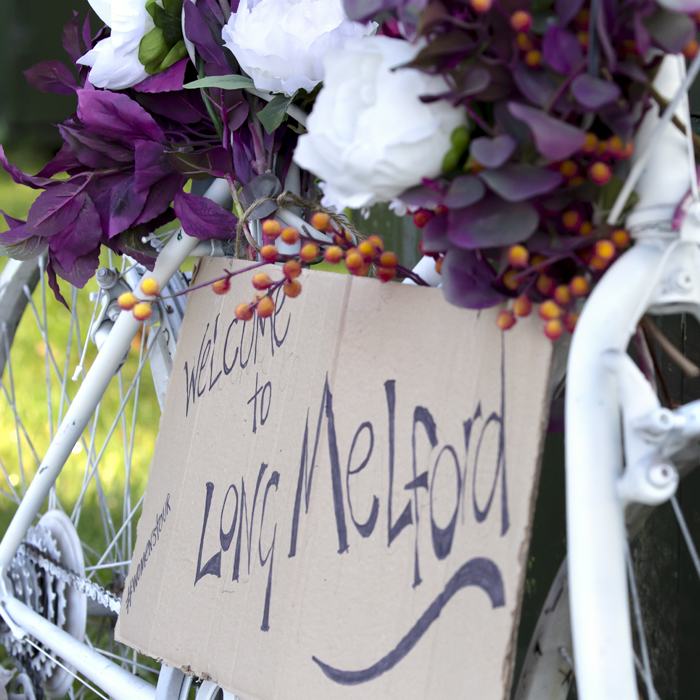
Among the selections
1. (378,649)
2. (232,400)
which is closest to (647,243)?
(378,649)

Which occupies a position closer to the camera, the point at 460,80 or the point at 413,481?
the point at 460,80

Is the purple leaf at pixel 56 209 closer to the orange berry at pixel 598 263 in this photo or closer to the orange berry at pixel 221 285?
the orange berry at pixel 221 285

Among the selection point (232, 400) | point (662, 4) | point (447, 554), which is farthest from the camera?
point (232, 400)

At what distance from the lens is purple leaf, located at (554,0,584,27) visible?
1.09 feet

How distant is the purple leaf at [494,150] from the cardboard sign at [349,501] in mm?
104

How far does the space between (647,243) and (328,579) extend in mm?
306

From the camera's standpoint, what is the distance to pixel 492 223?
1.20ft

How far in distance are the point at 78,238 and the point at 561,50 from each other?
0.55m

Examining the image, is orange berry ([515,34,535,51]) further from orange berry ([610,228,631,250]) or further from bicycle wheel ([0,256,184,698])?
bicycle wheel ([0,256,184,698])

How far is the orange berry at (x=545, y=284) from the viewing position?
1.28ft

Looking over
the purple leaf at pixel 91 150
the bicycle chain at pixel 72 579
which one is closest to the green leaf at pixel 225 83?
the purple leaf at pixel 91 150

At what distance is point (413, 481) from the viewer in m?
0.46

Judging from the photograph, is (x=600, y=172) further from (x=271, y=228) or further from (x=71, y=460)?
(x=71, y=460)

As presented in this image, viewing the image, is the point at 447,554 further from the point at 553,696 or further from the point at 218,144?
the point at 218,144
